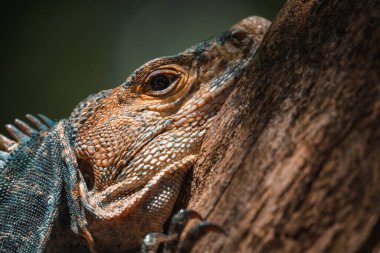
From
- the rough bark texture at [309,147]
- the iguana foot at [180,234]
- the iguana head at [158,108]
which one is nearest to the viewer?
the rough bark texture at [309,147]

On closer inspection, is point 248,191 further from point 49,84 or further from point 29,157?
point 49,84

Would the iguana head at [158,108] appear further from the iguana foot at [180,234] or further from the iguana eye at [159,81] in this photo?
the iguana foot at [180,234]

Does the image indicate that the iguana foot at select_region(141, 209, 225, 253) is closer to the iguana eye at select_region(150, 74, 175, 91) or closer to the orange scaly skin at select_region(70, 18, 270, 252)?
the orange scaly skin at select_region(70, 18, 270, 252)

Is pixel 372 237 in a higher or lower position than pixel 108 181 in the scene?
lower

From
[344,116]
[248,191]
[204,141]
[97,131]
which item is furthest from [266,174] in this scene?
[97,131]

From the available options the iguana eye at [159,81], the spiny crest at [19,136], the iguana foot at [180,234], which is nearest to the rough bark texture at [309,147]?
the iguana foot at [180,234]

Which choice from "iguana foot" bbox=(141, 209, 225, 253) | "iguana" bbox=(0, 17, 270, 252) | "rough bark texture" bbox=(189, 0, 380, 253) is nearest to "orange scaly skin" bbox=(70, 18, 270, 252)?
"iguana" bbox=(0, 17, 270, 252)

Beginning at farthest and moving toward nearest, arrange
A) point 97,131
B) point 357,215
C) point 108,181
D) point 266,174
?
point 97,131, point 108,181, point 266,174, point 357,215
